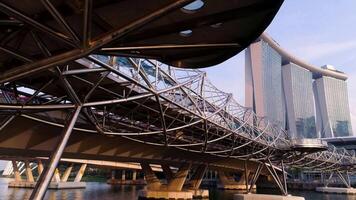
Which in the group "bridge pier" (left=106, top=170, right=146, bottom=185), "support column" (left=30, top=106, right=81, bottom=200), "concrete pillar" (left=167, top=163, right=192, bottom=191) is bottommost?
"bridge pier" (left=106, top=170, right=146, bottom=185)

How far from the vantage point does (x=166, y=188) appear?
68.1 metres

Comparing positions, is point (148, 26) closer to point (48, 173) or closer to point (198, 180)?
point (48, 173)

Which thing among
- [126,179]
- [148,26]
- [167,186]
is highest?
[148,26]

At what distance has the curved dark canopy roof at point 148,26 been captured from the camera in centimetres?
989

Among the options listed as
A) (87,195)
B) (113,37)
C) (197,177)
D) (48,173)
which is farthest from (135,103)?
(197,177)

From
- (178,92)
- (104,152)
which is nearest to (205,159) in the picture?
(104,152)

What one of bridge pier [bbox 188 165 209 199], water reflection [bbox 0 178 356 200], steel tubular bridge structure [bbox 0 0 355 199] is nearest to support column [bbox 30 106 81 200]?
steel tubular bridge structure [bbox 0 0 355 199]

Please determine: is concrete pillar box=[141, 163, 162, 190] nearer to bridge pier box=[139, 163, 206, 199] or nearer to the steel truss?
bridge pier box=[139, 163, 206, 199]

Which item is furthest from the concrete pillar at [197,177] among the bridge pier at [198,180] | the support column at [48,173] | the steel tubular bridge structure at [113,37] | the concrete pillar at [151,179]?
the support column at [48,173]

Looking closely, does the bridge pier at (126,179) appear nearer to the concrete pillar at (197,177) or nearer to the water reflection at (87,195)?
the water reflection at (87,195)

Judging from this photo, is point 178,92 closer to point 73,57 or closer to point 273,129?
point 73,57

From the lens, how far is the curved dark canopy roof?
9891 millimetres

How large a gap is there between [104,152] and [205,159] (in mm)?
32150

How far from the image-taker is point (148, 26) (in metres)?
11.3
